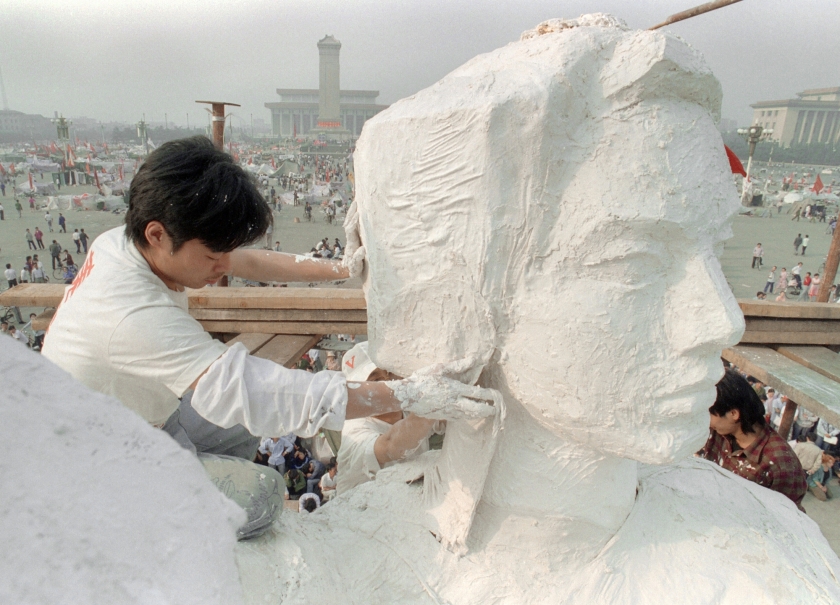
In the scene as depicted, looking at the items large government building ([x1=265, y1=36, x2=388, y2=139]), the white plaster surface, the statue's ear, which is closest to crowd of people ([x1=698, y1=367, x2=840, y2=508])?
the white plaster surface

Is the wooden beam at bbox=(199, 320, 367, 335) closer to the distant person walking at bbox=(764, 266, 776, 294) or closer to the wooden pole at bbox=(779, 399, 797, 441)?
the wooden pole at bbox=(779, 399, 797, 441)

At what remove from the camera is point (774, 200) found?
2595 centimetres

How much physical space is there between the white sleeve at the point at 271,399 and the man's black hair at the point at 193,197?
14.1 inches

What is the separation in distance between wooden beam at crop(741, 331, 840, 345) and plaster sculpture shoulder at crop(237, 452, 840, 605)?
184 cm

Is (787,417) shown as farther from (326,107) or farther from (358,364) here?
(326,107)

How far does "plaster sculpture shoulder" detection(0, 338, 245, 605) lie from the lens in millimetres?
396

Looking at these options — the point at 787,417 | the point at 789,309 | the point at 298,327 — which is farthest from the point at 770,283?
the point at 298,327

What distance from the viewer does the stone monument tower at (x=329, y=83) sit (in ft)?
143

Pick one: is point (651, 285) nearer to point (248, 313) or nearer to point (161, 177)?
point (161, 177)

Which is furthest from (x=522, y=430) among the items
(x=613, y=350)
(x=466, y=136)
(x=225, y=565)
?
(x=225, y=565)

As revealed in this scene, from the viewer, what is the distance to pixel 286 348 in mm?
3279

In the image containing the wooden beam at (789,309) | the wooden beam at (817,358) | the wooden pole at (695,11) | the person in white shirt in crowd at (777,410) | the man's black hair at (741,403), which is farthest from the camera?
the person in white shirt in crowd at (777,410)

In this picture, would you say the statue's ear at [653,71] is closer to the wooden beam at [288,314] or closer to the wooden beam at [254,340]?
the wooden beam at [288,314]

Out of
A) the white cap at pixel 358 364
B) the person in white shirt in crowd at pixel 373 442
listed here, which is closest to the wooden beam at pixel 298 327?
the white cap at pixel 358 364
